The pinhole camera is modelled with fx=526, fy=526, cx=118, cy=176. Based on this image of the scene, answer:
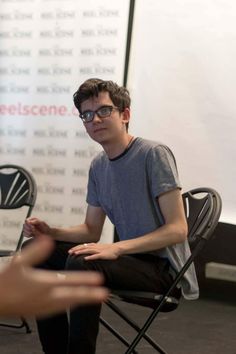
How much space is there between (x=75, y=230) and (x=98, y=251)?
1.06 feet

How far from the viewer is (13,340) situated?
2105mm

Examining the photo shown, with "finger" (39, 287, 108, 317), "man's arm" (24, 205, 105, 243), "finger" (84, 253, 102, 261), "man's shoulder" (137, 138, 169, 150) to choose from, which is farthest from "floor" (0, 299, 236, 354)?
"finger" (39, 287, 108, 317)

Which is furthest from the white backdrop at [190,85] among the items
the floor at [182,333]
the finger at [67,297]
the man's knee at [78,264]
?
the finger at [67,297]

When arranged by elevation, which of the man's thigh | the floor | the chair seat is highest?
the man's thigh

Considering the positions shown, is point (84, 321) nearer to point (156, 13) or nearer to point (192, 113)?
point (192, 113)

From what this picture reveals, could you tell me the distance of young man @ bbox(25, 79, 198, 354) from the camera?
1443 millimetres

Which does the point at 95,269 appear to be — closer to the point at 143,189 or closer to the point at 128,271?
the point at 128,271

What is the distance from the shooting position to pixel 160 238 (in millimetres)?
1467

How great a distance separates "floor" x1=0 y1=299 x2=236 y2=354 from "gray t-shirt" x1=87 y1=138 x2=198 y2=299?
0.60 m

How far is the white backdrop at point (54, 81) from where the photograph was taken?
111 inches

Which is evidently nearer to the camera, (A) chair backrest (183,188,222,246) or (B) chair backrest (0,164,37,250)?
(A) chair backrest (183,188,222,246)

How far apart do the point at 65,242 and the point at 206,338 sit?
89 cm

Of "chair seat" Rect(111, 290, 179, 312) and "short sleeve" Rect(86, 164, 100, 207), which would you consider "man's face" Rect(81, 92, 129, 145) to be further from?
"chair seat" Rect(111, 290, 179, 312)

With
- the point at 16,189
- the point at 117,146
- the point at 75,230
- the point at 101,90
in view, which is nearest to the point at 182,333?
the point at 75,230
